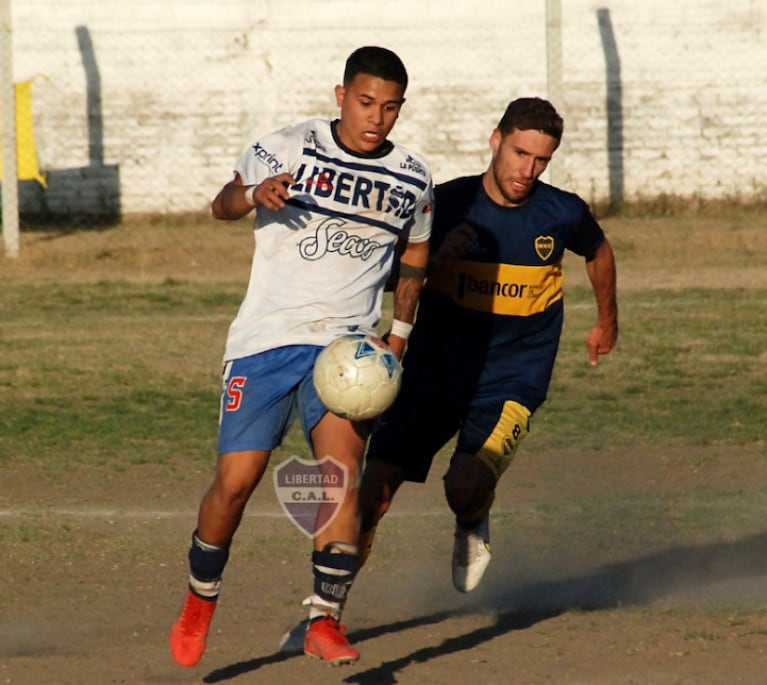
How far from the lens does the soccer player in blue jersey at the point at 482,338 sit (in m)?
6.14

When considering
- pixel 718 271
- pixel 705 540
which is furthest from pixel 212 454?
pixel 718 271

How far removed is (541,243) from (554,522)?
2.31 metres

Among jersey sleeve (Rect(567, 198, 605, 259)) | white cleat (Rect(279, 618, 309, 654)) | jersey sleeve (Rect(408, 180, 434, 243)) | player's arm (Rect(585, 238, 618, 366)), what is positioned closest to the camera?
jersey sleeve (Rect(408, 180, 434, 243))

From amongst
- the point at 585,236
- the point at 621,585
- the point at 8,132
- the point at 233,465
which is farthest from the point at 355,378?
the point at 8,132

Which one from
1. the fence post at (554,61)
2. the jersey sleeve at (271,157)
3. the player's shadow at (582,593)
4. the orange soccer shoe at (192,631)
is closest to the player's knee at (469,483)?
the player's shadow at (582,593)

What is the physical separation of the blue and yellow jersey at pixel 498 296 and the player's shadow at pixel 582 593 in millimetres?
926

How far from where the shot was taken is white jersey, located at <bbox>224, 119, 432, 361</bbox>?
17.7 feet

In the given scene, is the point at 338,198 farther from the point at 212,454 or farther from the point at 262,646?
the point at 212,454

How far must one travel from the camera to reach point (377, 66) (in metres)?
5.41

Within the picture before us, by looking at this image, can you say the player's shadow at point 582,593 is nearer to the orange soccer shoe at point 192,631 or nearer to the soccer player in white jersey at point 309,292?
the orange soccer shoe at point 192,631

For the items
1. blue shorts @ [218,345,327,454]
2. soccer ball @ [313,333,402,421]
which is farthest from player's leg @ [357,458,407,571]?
soccer ball @ [313,333,402,421]

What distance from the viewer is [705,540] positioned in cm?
766

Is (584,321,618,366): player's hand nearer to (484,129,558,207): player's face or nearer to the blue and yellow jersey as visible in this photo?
the blue and yellow jersey

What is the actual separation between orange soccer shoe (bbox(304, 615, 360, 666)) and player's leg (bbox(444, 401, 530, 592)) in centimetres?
102
